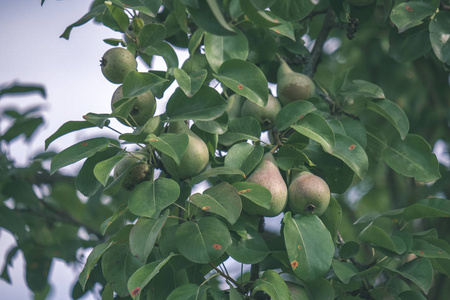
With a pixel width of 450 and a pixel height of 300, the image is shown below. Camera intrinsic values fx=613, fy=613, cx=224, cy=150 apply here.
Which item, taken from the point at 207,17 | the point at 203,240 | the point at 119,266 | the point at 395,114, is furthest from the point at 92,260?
the point at 395,114

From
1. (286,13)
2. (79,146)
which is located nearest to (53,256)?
(79,146)

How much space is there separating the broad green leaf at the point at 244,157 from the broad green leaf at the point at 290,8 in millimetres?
451

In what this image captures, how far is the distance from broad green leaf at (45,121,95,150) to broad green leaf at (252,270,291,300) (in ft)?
1.86

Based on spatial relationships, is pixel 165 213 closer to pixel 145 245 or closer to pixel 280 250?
pixel 145 245

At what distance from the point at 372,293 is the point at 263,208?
1.44ft

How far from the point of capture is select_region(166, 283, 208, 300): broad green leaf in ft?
4.58

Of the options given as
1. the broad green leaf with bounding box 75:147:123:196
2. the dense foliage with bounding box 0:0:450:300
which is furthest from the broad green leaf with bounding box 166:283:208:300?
the broad green leaf with bounding box 75:147:123:196

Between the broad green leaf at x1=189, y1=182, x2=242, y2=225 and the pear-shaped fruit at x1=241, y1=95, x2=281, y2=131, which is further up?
the broad green leaf at x1=189, y1=182, x2=242, y2=225

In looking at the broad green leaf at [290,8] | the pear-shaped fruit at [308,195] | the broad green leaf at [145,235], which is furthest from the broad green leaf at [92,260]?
the broad green leaf at [290,8]

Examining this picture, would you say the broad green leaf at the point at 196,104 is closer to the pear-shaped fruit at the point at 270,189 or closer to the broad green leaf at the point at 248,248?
the pear-shaped fruit at the point at 270,189

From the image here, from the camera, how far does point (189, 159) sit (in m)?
1.48

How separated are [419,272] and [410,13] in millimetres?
755

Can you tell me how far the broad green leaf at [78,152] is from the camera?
145cm

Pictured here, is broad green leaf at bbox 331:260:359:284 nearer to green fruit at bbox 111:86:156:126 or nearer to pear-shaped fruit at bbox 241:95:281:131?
pear-shaped fruit at bbox 241:95:281:131
